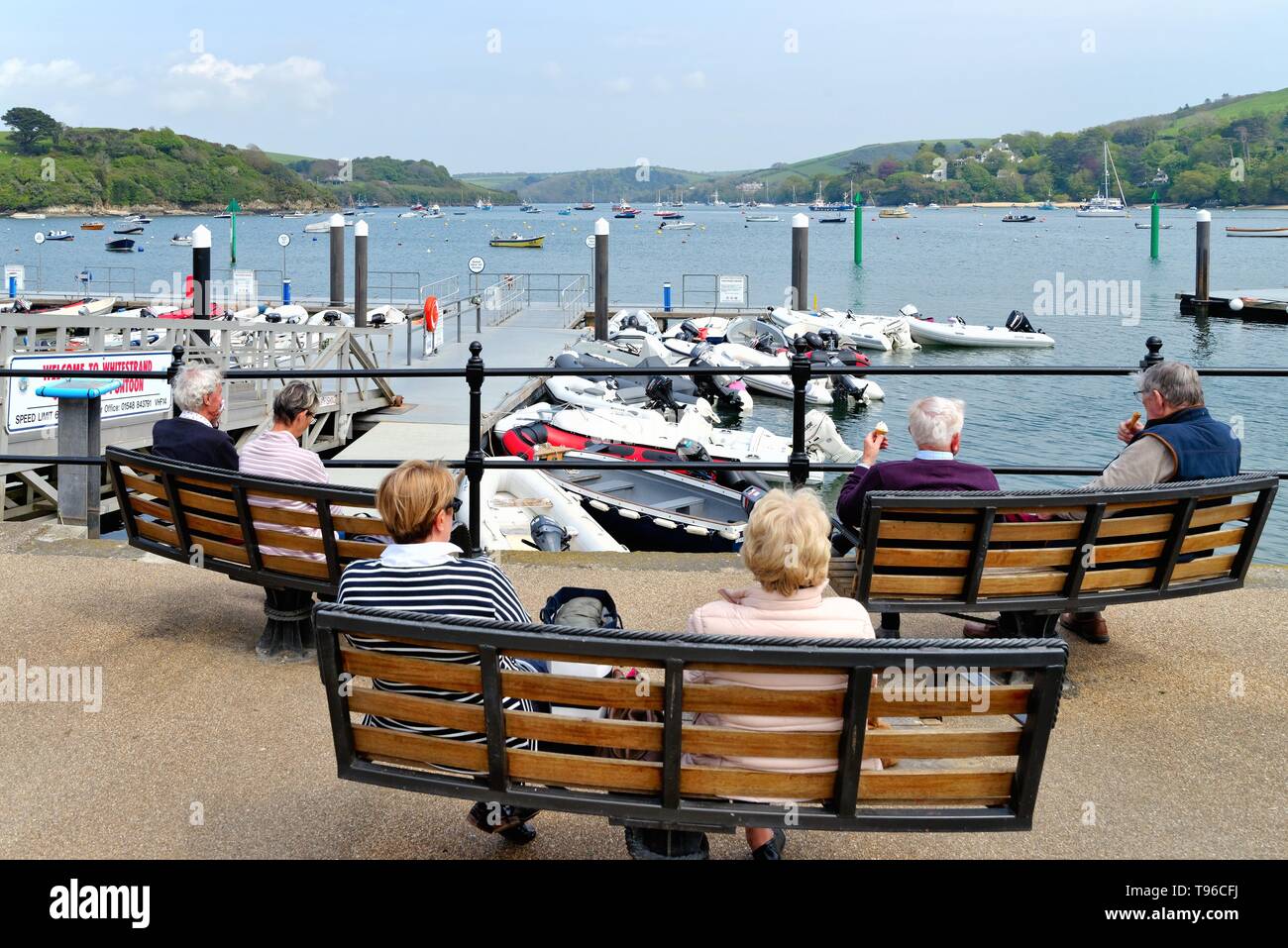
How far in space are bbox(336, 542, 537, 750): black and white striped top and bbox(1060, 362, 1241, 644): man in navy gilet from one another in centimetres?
262

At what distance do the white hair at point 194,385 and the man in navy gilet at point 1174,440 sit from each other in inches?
145

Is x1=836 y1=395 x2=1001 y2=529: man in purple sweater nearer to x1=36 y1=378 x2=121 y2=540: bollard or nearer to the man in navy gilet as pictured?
the man in navy gilet

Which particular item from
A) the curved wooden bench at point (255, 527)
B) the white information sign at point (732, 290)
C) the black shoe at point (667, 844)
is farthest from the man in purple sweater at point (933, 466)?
the white information sign at point (732, 290)

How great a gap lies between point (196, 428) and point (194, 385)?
19 cm

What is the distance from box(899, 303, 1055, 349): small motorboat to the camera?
4047cm

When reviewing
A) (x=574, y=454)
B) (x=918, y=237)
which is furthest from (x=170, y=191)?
(x=574, y=454)

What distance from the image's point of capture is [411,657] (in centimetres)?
312

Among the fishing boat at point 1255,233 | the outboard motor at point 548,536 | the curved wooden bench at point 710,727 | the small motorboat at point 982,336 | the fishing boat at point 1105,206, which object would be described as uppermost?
the fishing boat at point 1105,206

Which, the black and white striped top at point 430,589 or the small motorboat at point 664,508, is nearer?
the black and white striped top at point 430,589

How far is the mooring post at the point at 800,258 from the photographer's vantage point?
35.3 m

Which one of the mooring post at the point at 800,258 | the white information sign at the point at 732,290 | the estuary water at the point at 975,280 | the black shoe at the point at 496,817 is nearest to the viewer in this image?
the black shoe at the point at 496,817

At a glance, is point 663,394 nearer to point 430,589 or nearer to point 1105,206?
point 430,589

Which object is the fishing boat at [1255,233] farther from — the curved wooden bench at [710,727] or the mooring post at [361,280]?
the curved wooden bench at [710,727]
